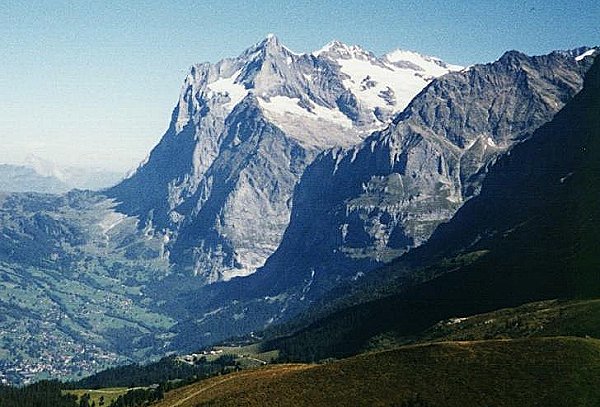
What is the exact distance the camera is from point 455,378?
400ft

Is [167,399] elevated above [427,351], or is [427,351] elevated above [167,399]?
[427,351]

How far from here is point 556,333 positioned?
620ft

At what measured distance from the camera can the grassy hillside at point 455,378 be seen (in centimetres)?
11281

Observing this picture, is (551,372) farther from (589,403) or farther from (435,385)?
(435,385)

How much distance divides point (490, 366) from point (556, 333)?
7646 cm

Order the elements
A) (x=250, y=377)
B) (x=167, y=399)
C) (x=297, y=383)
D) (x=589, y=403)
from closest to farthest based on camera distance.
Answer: (x=589, y=403) → (x=297, y=383) → (x=250, y=377) → (x=167, y=399)

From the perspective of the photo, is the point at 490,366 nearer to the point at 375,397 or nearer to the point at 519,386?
the point at 519,386

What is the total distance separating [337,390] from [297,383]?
13.1m

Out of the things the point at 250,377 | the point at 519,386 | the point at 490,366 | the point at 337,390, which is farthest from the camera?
the point at 250,377

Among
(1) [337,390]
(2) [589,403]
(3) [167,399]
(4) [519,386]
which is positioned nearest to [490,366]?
(4) [519,386]

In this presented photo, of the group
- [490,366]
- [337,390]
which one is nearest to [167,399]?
[337,390]

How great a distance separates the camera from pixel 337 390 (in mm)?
130750

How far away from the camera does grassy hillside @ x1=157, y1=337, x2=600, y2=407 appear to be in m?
113

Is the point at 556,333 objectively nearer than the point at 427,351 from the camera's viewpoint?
No
